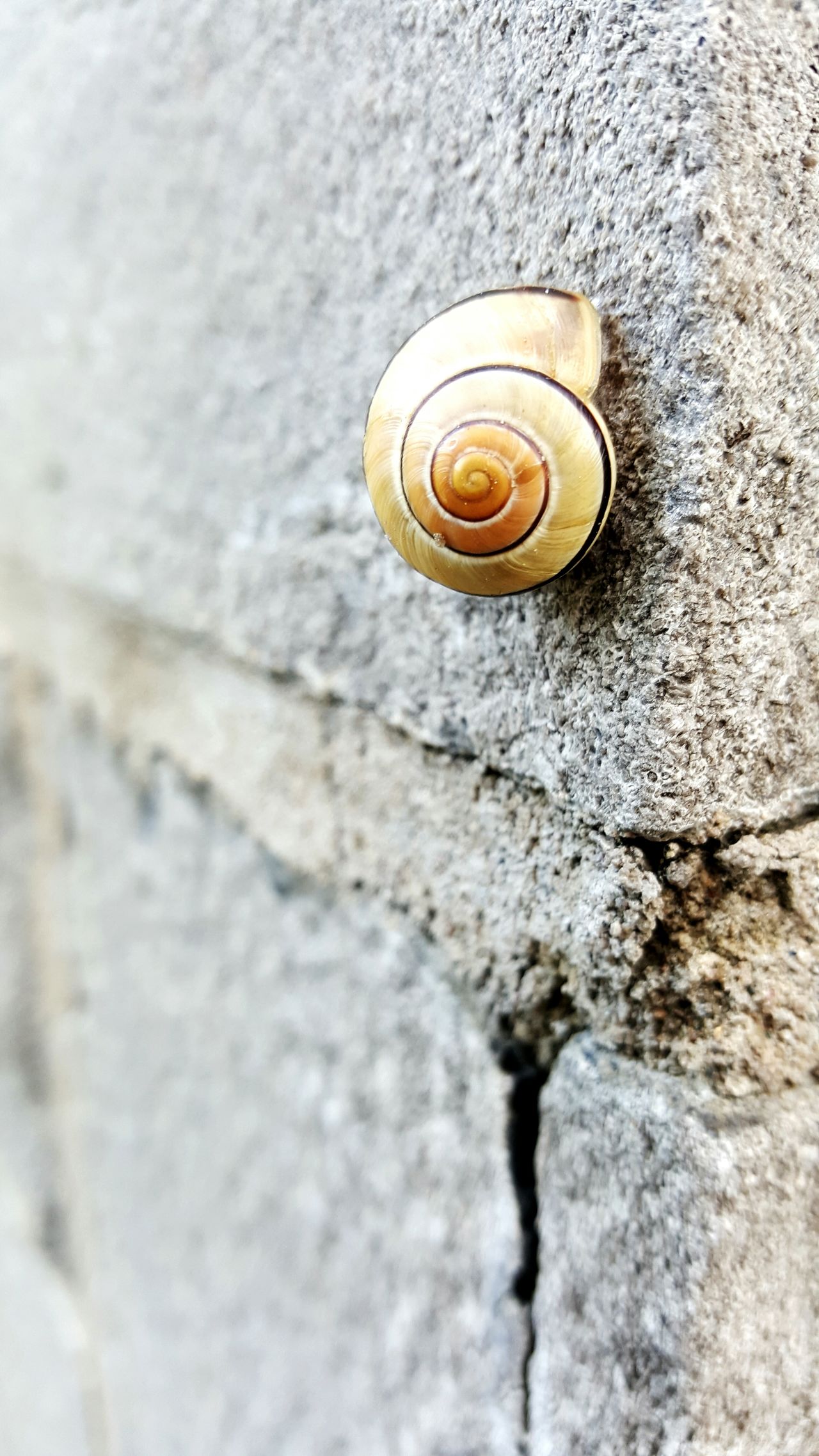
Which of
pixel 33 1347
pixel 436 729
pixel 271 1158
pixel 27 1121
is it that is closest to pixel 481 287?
pixel 436 729

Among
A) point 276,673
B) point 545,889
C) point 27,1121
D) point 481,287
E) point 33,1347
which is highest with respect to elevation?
point 481,287

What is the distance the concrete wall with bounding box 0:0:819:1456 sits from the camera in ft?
1.34

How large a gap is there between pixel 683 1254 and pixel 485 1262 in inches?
6.6

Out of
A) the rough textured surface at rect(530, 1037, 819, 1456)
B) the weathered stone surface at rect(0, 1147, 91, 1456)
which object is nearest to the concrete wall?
the rough textured surface at rect(530, 1037, 819, 1456)

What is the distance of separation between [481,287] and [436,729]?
0.81 feet

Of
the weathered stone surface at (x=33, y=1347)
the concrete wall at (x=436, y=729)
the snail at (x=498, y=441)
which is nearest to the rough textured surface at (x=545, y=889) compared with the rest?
the concrete wall at (x=436, y=729)

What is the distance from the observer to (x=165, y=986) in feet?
3.02

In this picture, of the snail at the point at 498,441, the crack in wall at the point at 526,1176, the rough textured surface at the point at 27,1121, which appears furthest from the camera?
the rough textured surface at the point at 27,1121

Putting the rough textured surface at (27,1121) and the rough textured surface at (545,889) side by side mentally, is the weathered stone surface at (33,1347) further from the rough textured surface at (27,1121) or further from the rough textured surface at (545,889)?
the rough textured surface at (545,889)

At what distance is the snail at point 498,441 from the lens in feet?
1.25

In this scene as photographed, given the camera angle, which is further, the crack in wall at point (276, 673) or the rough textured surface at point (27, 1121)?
the rough textured surface at point (27, 1121)

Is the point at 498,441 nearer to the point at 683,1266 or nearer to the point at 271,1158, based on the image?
the point at 683,1266

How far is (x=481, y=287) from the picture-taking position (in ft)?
1.55

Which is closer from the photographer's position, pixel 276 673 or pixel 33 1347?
pixel 276 673
